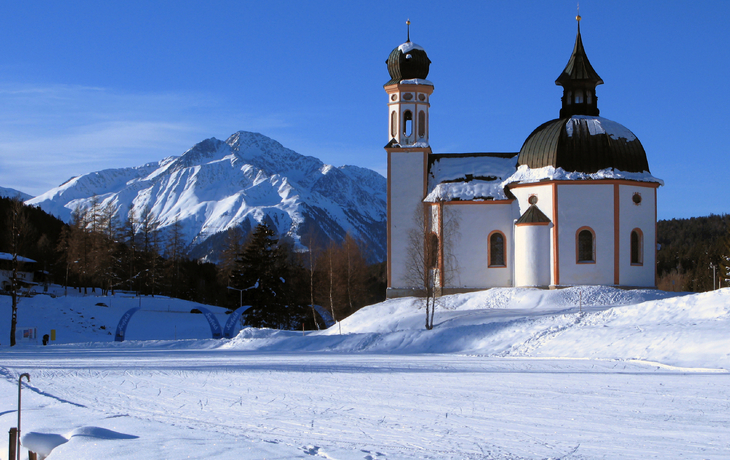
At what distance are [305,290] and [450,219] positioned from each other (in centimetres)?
2882

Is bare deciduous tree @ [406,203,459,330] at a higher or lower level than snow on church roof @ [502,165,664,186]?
lower

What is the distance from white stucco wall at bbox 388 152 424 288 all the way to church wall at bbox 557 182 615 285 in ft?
26.1

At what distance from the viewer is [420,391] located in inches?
584

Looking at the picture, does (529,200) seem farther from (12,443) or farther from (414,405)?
(12,443)

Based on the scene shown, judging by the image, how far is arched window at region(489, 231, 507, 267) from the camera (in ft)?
128

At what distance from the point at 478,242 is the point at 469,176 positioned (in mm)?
3925

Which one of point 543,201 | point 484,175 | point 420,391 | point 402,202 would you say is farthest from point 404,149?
point 420,391

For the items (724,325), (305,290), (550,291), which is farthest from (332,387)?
(305,290)

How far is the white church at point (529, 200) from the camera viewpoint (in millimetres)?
36281

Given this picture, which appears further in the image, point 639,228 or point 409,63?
point 409,63

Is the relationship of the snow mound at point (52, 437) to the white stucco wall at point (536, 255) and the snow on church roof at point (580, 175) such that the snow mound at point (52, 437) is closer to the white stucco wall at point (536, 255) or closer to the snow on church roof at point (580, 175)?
the white stucco wall at point (536, 255)

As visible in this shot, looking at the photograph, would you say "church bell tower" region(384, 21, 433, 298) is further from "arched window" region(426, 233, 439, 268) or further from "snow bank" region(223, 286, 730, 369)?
"arched window" region(426, 233, 439, 268)

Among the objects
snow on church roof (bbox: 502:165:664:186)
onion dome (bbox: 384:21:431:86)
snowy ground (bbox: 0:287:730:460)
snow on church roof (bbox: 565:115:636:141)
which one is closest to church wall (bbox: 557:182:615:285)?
snow on church roof (bbox: 502:165:664:186)

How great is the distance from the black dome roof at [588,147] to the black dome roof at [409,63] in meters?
8.06
